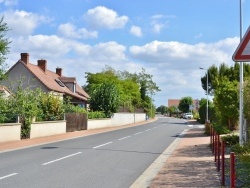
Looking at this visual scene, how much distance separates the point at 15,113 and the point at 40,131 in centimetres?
296

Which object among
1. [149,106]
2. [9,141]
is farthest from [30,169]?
[149,106]

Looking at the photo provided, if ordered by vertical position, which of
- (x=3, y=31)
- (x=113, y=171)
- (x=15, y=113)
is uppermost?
(x=3, y=31)

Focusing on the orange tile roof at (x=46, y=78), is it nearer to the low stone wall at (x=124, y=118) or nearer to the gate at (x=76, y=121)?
the low stone wall at (x=124, y=118)

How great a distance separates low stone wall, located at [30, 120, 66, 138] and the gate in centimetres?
132

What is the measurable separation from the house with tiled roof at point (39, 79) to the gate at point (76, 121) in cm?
902

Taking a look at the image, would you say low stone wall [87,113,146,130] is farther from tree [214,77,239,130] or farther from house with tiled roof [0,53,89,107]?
tree [214,77,239,130]

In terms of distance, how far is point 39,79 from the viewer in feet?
160

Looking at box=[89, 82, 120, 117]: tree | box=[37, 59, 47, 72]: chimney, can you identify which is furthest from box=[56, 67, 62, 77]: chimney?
box=[89, 82, 120, 117]: tree

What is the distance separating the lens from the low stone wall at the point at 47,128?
26.9 m

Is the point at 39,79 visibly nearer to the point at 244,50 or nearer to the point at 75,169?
the point at 75,169

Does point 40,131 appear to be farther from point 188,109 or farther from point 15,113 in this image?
point 188,109

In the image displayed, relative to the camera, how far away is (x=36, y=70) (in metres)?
51.9

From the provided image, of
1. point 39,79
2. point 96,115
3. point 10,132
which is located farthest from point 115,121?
point 10,132

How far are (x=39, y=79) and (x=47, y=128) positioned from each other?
20.3m
